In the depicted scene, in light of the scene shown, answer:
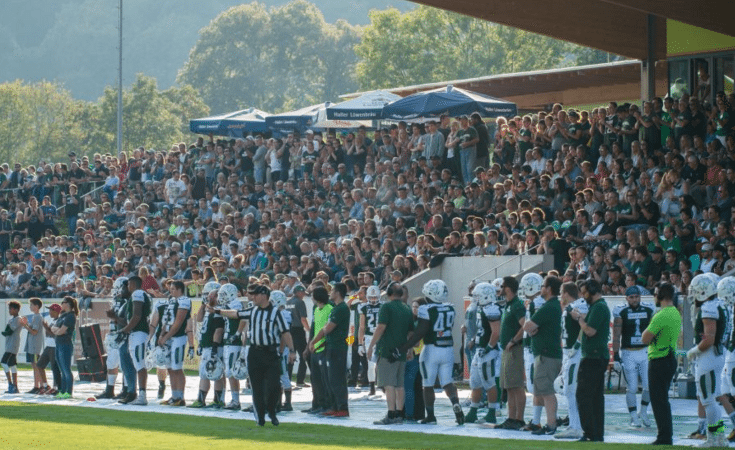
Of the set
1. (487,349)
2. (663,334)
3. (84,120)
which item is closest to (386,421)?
(487,349)

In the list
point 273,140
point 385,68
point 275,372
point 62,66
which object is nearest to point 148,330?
point 275,372

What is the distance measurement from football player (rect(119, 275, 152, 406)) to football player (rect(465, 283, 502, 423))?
644 centimetres

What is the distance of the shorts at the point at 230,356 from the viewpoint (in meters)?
20.4

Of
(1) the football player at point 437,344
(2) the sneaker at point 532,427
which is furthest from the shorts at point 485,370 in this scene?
(2) the sneaker at point 532,427

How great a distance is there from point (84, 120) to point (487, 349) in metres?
76.7

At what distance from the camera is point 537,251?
24.3 meters

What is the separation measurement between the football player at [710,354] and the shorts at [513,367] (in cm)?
239

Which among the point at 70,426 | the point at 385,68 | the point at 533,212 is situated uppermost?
the point at 385,68

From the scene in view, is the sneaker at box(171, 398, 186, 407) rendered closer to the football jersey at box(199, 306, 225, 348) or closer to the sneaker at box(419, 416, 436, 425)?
the football jersey at box(199, 306, 225, 348)

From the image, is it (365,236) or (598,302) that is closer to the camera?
(598,302)

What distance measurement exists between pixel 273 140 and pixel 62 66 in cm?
13716

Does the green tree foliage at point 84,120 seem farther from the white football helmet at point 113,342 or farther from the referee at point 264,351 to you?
the referee at point 264,351

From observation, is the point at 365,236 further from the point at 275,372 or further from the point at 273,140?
the point at 275,372

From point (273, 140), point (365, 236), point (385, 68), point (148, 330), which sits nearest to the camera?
point (148, 330)
